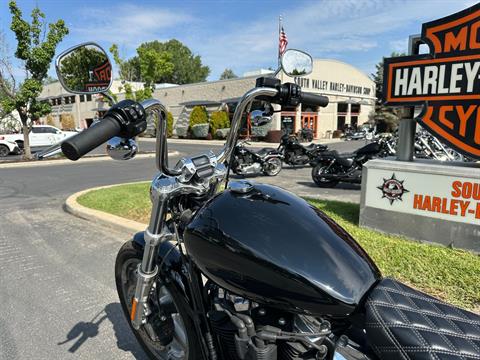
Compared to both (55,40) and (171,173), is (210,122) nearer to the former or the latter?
(55,40)

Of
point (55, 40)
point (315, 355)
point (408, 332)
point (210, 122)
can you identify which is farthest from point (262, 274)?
point (210, 122)

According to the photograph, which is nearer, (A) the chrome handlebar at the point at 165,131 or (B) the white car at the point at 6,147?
(A) the chrome handlebar at the point at 165,131

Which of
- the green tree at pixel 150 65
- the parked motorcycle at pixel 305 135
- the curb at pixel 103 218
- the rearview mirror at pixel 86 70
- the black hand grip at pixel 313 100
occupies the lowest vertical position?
the curb at pixel 103 218

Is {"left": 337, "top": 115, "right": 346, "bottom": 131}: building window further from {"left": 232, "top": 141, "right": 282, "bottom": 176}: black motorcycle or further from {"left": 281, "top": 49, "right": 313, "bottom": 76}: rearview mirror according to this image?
{"left": 281, "top": 49, "right": 313, "bottom": 76}: rearview mirror

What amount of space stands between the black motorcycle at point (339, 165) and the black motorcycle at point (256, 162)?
206 cm

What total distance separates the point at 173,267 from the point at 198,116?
1151 inches

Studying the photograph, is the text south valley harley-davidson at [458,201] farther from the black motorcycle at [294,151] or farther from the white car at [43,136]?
the white car at [43,136]

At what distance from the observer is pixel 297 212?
1471mm

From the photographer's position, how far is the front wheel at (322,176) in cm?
835

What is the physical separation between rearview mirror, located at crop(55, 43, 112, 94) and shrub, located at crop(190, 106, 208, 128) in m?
28.4

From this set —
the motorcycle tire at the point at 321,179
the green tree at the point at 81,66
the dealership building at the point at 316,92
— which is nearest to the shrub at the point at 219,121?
the dealership building at the point at 316,92

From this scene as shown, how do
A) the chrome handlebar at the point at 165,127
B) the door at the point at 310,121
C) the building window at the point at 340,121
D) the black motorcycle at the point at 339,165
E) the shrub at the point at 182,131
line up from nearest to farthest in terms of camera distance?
the chrome handlebar at the point at 165,127 < the black motorcycle at the point at 339,165 < the door at the point at 310,121 < the shrub at the point at 182,131 < the building window at the point at 340,121

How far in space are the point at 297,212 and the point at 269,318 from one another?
45 centimetres

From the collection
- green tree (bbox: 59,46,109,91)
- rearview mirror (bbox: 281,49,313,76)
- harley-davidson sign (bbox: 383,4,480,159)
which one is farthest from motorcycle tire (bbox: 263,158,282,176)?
green tree (bbox: 59,46,109,91)
